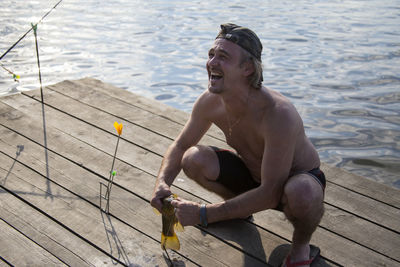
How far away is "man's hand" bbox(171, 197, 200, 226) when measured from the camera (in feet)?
7.74

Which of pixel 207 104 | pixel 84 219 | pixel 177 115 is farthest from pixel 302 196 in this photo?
pixel 177 115

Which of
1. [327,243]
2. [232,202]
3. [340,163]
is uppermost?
[232,202]

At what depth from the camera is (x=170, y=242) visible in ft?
8.14

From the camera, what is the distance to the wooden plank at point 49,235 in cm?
248

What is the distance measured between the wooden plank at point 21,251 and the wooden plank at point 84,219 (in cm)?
22

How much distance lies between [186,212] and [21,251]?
870 millimetres

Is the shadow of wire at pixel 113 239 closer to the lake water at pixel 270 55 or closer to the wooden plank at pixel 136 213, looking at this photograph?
the wooden plank at pixel 136 213

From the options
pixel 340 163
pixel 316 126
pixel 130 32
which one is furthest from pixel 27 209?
pixel 130 32

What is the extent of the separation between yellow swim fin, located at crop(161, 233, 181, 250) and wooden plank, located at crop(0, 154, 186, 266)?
0.26ft

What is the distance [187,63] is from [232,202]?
5.73m

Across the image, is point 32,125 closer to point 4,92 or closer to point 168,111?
point 168,111

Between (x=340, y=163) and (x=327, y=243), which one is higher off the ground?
(x=327, y=243)

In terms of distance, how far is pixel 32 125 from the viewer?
13.2 feet

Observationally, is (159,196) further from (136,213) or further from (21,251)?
(21,251)
